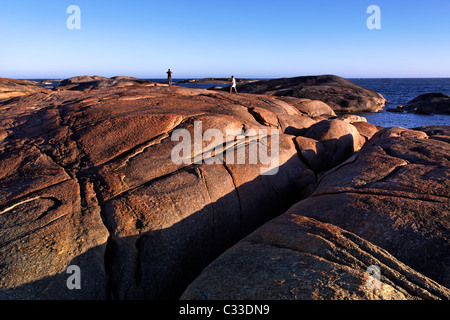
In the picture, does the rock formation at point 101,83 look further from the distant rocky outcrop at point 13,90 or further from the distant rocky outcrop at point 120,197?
the distant rocky outcrop at point 120,197

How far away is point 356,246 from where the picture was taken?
3.24 metres

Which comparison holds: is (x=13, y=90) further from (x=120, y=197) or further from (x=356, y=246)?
(x=356, y=246)

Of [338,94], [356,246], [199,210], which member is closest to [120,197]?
[199,210]

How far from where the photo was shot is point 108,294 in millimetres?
3844

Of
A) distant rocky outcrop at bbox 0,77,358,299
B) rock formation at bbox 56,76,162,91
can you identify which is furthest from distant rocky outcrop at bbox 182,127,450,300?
rock formation at bbox 56,76,162,91

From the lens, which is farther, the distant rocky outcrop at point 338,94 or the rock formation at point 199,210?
the distant rocky outcrop at point 338,94

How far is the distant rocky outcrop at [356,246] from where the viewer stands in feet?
8.94

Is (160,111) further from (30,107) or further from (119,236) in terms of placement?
(30,107)

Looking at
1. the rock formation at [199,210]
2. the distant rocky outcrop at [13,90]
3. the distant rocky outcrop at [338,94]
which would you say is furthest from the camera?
the distant rocky outcrop at [338,94]

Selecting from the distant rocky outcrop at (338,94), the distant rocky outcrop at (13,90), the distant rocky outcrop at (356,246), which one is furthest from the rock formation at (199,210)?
the distant rocky outcrop at (338,94)

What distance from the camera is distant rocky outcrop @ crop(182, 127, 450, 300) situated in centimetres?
272

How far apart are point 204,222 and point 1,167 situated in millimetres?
3982
